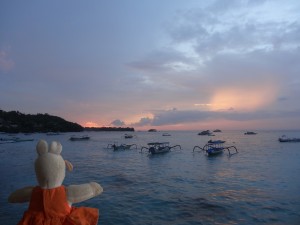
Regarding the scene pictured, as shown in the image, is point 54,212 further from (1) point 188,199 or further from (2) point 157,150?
(2) point 157,150

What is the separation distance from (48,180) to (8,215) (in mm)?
14784

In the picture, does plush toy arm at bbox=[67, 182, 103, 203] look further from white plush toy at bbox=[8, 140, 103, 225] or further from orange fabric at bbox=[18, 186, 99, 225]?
orange fabric at bbox=[18, 186, 99, 225]

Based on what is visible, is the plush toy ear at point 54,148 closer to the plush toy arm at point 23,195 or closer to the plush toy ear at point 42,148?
the plush toy ear at point 42,148

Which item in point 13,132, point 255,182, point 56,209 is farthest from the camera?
point 13,132

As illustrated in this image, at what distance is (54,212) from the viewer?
3.12 m

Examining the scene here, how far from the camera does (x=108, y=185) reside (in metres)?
25.8

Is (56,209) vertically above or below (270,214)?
above

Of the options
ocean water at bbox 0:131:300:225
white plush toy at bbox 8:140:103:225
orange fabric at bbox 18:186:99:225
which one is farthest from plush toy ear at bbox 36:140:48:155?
ocean water at bbox 0:131:300:225

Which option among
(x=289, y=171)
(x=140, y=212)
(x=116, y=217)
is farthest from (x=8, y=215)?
(x=289, y=171)

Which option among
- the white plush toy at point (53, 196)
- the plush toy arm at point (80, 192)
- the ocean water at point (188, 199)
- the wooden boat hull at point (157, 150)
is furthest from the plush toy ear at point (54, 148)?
the wooden boat hull at point (157, 150)

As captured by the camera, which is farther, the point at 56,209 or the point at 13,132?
the point at 13,132

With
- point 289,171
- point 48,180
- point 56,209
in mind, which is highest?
point 48,180

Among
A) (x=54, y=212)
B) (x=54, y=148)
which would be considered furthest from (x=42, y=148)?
(x=54, y=212)

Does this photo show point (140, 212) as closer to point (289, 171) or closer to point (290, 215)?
point (290, 215)
